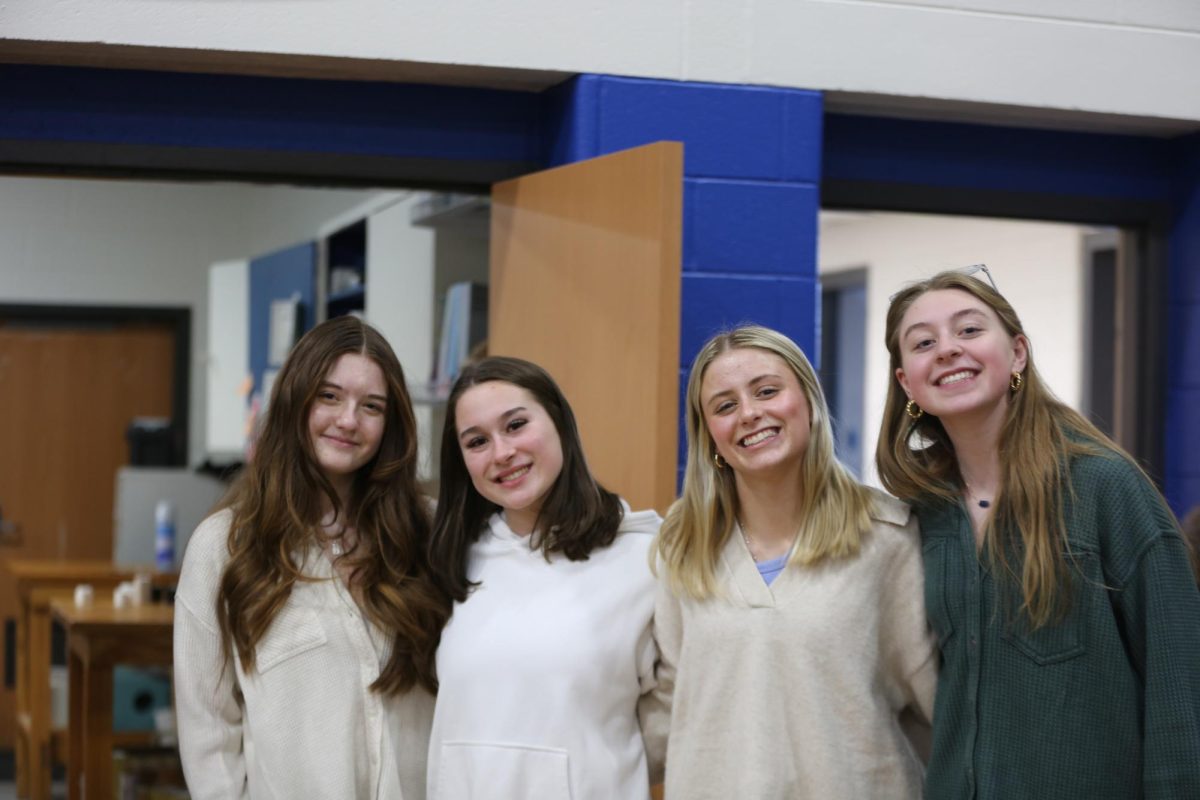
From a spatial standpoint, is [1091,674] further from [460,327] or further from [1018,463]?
[460,327]

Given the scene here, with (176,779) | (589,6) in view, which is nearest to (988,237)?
(589,6)

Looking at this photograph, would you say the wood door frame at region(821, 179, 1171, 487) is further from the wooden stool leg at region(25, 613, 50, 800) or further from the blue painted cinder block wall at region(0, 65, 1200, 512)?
the wooden stool leg at region(25, 613, 50, 800)

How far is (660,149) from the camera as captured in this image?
2.69 m

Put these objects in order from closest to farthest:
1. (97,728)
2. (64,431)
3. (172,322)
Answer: (97,728) → (64,431) → (172,322)

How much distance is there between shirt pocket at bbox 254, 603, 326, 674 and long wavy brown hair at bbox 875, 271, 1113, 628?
35.9 inches

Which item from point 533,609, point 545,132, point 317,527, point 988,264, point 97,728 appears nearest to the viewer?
point 533,609

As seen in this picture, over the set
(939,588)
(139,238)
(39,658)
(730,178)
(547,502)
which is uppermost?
(139,238)

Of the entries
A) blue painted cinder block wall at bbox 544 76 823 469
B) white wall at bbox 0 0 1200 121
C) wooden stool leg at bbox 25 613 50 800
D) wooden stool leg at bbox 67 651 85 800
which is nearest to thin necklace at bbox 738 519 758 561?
blue painted cinder block wall at bbox 544 76 823 469

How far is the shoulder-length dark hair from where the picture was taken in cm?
222

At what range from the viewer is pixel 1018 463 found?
2.04 m

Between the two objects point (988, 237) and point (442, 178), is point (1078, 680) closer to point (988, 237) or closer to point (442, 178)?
point (442, 178)

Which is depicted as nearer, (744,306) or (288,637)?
(288,637)

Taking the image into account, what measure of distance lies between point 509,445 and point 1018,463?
75 cm

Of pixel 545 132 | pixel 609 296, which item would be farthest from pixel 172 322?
pixel 609 296
